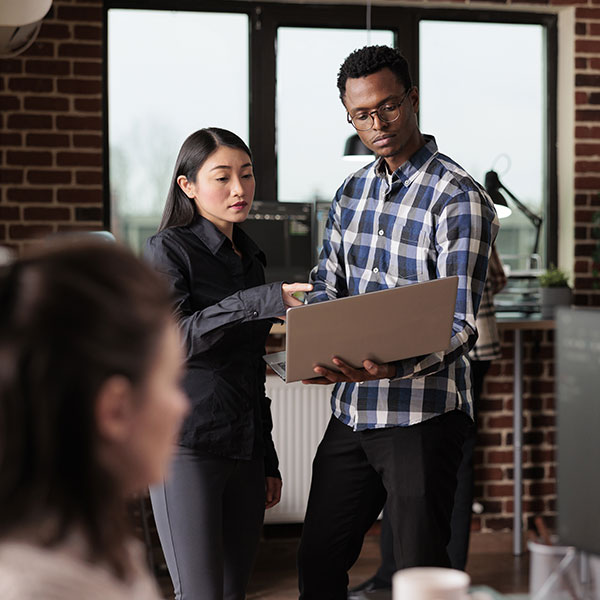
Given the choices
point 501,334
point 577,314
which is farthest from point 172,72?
point 577,314

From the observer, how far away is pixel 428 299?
5.73ft

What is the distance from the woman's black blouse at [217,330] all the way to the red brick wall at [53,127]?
1668 mm

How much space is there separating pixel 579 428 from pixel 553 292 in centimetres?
275

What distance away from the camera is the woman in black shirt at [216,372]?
1.85m

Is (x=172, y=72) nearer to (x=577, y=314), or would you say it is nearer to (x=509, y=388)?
(x=509, y=388)

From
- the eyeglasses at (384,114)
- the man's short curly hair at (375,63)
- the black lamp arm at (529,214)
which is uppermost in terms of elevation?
the man's short curly hair at (375,63)

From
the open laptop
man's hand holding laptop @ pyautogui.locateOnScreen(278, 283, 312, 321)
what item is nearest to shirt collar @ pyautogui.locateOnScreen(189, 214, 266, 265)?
man's hand holding laptop @ pyautogui.locateOnScreen(278, 283, 312, 321)

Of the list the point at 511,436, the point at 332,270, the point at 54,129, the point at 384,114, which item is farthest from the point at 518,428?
the point at 54,129

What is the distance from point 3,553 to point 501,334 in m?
3.23

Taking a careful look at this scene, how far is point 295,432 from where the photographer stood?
364 cm

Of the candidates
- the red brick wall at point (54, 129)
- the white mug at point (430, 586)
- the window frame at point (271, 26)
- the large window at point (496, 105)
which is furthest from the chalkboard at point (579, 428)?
the large window at point (496, 105)

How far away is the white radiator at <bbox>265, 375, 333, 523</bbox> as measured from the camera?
11.9 feet

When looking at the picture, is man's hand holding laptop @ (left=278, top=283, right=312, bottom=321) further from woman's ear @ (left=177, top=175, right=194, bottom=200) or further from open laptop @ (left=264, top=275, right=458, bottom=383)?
woman's ear @ (left=177, top=175, right=194, bottom=200)

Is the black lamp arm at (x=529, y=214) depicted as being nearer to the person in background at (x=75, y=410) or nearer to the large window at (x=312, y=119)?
the large window at (x=312, y=119)
